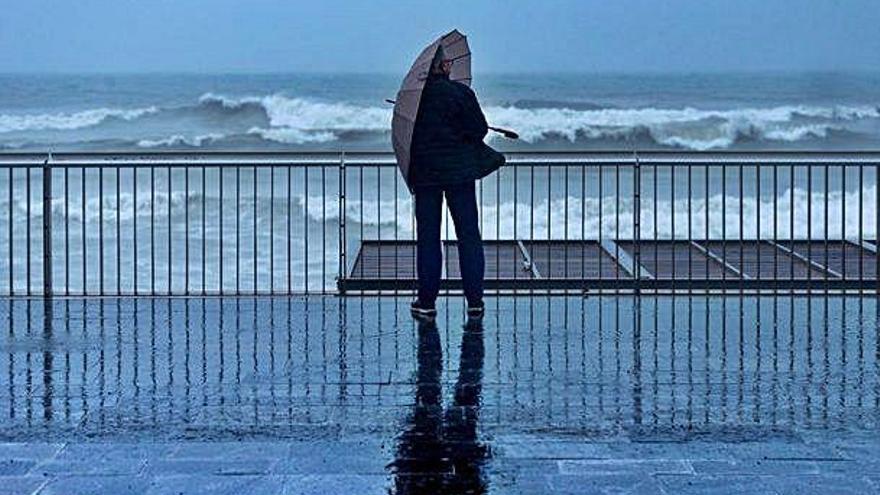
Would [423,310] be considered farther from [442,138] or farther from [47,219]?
[47,219]

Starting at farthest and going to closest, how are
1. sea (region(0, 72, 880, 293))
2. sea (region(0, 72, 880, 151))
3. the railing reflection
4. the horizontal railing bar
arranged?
sea (region(0, 72, 880, 151)), sea (region(0, 72, 880, 293)), the horizontal railing bar, the railing reflection

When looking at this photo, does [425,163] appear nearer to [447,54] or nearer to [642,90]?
[447,54]

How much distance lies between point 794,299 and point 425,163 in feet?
9.25

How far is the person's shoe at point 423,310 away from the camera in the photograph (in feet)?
33.9

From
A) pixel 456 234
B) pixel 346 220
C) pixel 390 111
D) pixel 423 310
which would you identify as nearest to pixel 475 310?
pixel 423 310

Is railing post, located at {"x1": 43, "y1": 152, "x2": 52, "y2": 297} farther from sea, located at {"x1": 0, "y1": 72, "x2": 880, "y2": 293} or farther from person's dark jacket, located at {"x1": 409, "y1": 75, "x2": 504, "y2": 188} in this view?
sea, located at {"x1": 0, "y1": 72, "x2": 880, "y2": 293}

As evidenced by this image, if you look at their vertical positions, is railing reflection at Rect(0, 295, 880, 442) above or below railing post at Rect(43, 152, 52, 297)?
below

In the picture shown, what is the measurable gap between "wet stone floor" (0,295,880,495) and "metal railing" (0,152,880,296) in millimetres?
1296

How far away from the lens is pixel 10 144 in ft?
124

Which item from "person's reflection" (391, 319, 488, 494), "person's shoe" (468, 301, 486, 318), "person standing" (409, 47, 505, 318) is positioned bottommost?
"person's reflection" (391, 319, 488, 494)

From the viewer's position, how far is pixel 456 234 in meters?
10.2

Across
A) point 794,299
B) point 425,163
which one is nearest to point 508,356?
point 425,163

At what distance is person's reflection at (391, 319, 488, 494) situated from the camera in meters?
5.97

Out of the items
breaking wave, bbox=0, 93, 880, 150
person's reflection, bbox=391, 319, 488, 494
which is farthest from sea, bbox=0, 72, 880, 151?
person's reflection, bbox=391, 319, 488, 494
